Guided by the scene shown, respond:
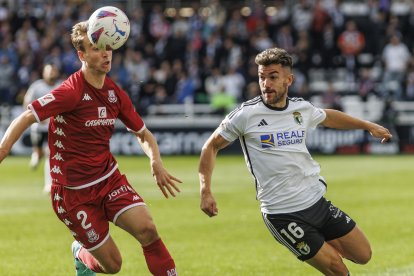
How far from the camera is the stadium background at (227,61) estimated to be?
97.6 ft

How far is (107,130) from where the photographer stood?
8664 mm

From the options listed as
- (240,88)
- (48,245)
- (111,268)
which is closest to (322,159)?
(240,88)

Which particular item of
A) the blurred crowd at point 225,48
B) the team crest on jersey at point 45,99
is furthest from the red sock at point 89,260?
the blurred crowd at point 225,48

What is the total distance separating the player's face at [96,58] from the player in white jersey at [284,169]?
112 centimetres

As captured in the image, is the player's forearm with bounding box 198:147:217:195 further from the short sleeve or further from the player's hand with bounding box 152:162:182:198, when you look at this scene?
the short sleeve

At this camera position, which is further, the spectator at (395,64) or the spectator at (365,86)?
the spectator at (395,64)

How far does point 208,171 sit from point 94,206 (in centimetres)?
106

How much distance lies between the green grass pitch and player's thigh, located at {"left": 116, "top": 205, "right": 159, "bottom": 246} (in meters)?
2.48

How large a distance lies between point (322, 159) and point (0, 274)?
1737cm

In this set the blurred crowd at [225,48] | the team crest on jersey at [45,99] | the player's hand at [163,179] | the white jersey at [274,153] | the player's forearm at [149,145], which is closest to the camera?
the team crest on jersey at [45,99]

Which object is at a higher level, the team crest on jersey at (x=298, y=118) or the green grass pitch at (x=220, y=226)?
the team crest on jersey at (x=298, y=118)

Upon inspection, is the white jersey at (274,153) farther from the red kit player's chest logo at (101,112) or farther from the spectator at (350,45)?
the spectator at (350,45)

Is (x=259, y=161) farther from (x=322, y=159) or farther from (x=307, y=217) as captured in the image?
(x=322, y=159)

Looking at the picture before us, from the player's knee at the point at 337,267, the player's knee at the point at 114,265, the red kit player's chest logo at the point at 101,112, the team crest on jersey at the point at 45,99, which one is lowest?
the player's knee at the point at 114,265
